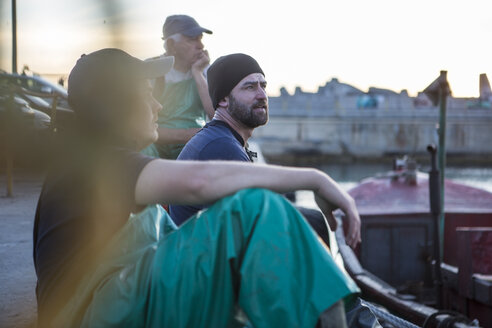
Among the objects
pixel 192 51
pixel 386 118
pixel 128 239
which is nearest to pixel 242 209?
pixel 128 239

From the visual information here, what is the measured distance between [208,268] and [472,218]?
9663 millimetres

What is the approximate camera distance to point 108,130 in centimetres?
189

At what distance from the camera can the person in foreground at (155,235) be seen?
156 cm

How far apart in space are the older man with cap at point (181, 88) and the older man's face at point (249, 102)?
55 centimetres

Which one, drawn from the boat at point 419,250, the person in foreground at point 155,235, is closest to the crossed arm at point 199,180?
the person in foreground at point 155,235

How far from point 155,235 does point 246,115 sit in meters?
1.55

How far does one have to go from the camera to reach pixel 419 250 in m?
10.4

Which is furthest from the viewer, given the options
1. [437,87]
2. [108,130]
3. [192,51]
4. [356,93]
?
[356,93]

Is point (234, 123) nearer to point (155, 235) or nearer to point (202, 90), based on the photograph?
point (202, 90)

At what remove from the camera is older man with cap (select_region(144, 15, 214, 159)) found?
3.87 meters

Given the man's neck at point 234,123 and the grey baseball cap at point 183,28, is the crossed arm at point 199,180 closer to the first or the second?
the man's neck at point 234,123

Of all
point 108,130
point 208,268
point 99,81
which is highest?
point 99,81

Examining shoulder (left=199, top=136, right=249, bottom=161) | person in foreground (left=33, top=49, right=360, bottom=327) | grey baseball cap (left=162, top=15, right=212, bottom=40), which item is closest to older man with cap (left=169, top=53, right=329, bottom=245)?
shoulder (left=199, top=136, right=249, bottom=161)

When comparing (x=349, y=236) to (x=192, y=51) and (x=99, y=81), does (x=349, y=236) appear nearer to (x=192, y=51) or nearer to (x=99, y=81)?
(x=99, y=81)
